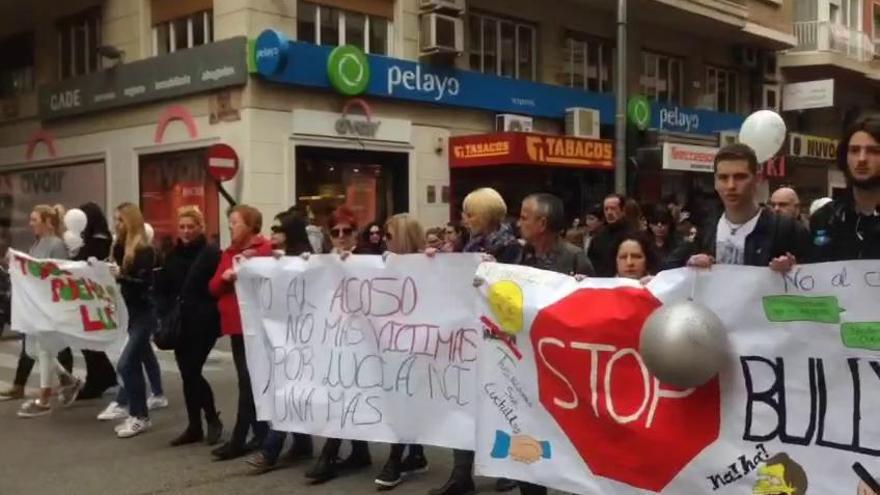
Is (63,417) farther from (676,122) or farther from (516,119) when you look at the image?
(676,122)

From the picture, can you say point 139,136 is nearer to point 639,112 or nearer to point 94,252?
point 94,252

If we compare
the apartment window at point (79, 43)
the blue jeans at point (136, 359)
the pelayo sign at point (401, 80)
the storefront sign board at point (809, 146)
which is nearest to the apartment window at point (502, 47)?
the pelayo sign at point (401, 80)

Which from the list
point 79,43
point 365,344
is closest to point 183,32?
point 79,43

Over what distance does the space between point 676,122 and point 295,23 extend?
10.4 metres

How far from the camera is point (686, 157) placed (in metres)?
20.9

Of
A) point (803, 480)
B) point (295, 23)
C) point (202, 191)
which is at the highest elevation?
point (295, 23)

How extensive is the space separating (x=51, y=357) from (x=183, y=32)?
30.3ft

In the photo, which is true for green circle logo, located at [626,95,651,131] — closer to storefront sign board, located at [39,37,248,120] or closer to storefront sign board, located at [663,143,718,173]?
storefront sign board, located at [663,143,718,173]

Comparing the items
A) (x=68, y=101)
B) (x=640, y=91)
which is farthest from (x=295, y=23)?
(x=640, y=91)

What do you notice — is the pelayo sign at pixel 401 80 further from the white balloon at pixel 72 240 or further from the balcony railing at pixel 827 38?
the balcony railing at pixel 827 38

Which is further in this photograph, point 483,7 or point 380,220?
point 483,7

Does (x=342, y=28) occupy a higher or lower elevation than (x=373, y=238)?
higher

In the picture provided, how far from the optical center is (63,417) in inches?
318

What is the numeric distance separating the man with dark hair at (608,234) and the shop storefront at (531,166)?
8.85m
